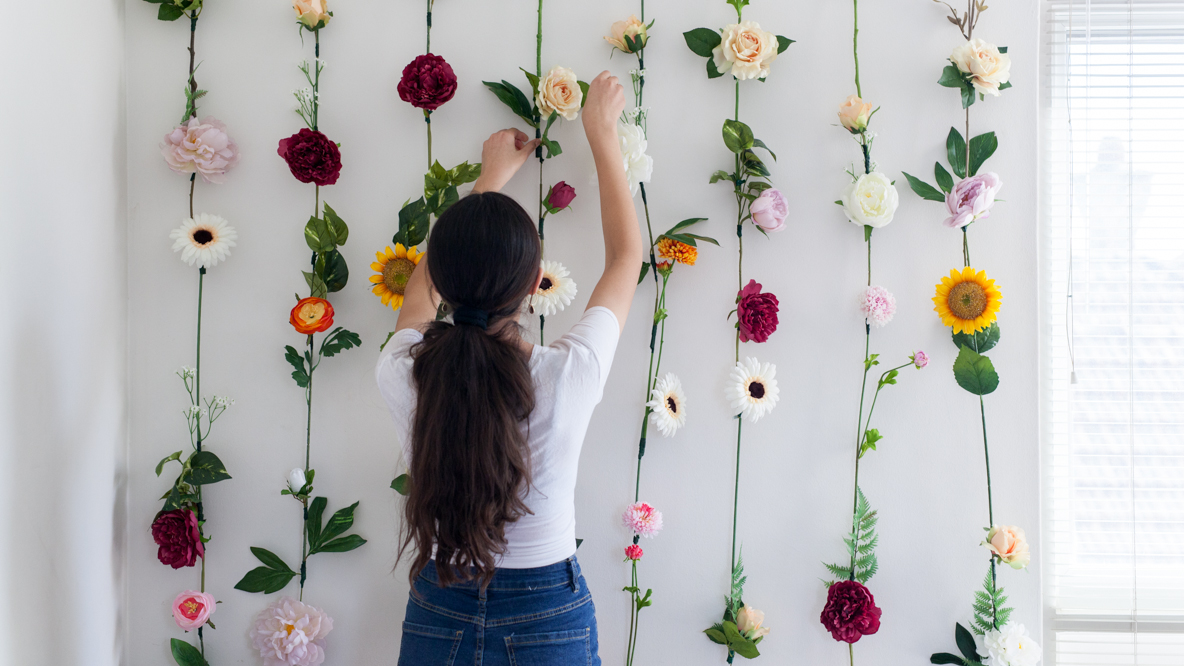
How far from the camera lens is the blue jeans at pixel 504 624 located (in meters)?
1.02

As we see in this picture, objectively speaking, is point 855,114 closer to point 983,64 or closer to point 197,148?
point 983,64

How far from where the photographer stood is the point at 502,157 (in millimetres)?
1349

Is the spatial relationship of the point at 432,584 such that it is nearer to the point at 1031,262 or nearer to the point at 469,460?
the point at 469,460

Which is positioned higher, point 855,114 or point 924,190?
point 855,114

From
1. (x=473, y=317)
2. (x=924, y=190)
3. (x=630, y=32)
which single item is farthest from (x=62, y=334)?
(x=924, y=190)

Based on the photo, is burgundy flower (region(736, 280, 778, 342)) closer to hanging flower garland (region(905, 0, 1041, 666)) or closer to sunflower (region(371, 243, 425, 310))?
hanging flower garland (region(905, 0, 1041, 666))

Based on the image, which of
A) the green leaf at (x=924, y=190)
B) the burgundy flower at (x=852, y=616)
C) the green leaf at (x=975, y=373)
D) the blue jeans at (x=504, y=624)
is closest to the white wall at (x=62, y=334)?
the blue jeans at (x=504, y=624)

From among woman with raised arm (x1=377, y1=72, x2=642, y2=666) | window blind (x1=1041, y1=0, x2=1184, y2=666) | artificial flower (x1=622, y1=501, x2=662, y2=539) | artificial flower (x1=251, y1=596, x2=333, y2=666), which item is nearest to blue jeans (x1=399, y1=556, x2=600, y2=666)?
woman with raised arm (x1=377, y1=72, x2=642, y2=666)

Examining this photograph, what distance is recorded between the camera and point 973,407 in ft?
4.75

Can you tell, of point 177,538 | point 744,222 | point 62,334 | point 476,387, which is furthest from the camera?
point 744,222

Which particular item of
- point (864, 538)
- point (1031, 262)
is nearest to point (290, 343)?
point (864, 538)

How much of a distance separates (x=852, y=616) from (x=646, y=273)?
866 millimetres

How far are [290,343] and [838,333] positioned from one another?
1.24 metres

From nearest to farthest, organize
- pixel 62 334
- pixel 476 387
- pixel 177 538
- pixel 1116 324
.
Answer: pixel 476 387
pixel 62 334
pixel 177 538
pixel 1116 324
